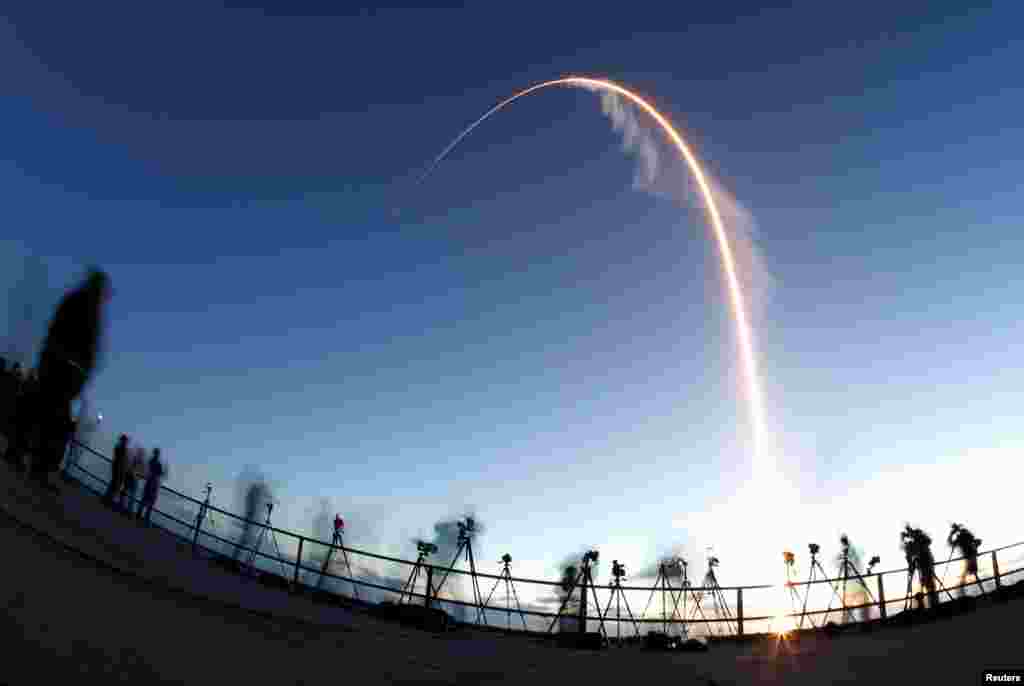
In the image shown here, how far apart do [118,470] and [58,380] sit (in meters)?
3.88

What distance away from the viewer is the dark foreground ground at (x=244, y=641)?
8078 millimetres

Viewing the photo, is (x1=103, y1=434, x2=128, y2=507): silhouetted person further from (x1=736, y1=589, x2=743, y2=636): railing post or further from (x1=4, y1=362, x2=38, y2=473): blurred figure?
(x1=736, y1=589, x2=743, y2=636): railing post

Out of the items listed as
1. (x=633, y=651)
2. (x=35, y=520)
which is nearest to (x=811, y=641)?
(x=633, y=651)

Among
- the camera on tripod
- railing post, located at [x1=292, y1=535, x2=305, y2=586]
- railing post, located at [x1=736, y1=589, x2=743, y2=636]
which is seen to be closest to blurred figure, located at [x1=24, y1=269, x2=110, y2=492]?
railing post, located at [x1=292, y1=535, x2=305, y2=586]

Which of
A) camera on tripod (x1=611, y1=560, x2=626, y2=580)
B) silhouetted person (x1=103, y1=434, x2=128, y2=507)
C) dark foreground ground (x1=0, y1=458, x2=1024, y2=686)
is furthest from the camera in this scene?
camera on tripod (x1=611, y1=560, x2=626, y2=580)

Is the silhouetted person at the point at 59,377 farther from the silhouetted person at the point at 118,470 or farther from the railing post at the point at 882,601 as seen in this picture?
the railing post at the point at 882,601

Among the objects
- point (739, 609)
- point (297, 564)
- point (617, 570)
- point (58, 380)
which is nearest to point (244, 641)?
point (297, 564)

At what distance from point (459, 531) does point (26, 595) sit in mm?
63931

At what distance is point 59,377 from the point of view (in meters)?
14.1

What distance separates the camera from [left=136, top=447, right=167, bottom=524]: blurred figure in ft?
55.9

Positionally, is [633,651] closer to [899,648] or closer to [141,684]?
[899,648]

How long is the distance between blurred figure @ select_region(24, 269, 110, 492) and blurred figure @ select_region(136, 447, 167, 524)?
2.56 metres

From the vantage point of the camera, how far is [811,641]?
16719 millimetres

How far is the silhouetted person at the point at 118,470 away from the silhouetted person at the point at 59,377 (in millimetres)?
1672
